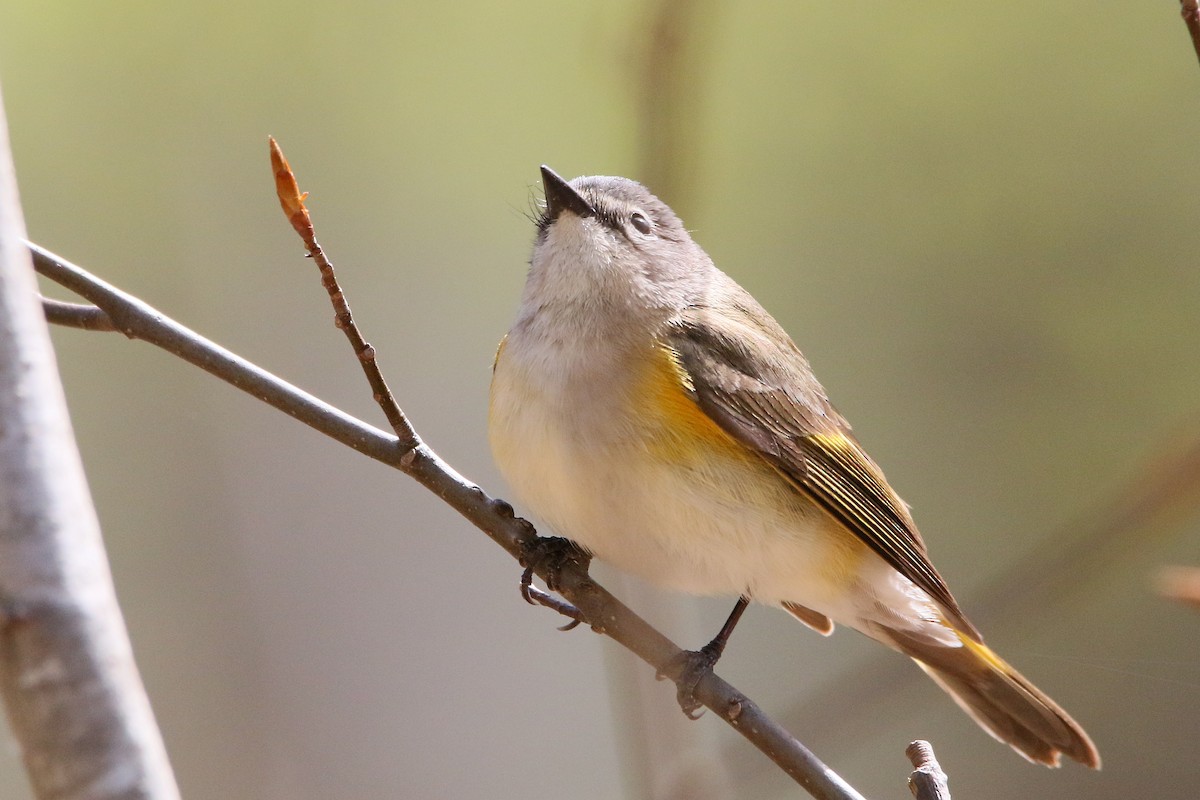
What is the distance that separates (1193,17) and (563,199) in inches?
51.7

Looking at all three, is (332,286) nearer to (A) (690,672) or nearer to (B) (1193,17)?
(A) (690,672)

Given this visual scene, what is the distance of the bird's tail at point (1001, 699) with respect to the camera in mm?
2438

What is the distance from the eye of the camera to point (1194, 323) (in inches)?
167

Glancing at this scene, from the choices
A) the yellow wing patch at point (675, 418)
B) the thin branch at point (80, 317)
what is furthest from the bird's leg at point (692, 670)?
the thin branch at point (80, 317)

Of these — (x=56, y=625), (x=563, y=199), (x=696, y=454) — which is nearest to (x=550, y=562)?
(x=696, y=454)

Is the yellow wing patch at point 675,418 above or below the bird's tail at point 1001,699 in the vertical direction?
above

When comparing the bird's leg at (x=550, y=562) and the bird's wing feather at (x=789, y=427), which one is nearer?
the bird's leg at (x=550, y=562)

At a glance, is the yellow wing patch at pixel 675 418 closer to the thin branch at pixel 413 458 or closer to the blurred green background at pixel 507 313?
the thin branch at pixel 413 458

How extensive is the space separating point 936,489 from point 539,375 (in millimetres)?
2708

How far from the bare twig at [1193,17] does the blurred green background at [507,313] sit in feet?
9.05

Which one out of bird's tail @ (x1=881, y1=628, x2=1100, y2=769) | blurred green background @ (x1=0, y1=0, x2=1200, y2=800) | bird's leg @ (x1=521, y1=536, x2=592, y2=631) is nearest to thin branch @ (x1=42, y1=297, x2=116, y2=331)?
bird's leg @ (x1=521, y1=536, x2=592, y2=631)

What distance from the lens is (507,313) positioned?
4406 millimetres

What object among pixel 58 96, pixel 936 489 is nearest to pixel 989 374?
pixel 936 489

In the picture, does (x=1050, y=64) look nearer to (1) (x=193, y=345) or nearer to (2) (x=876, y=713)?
(2) (x=876, y=713)
